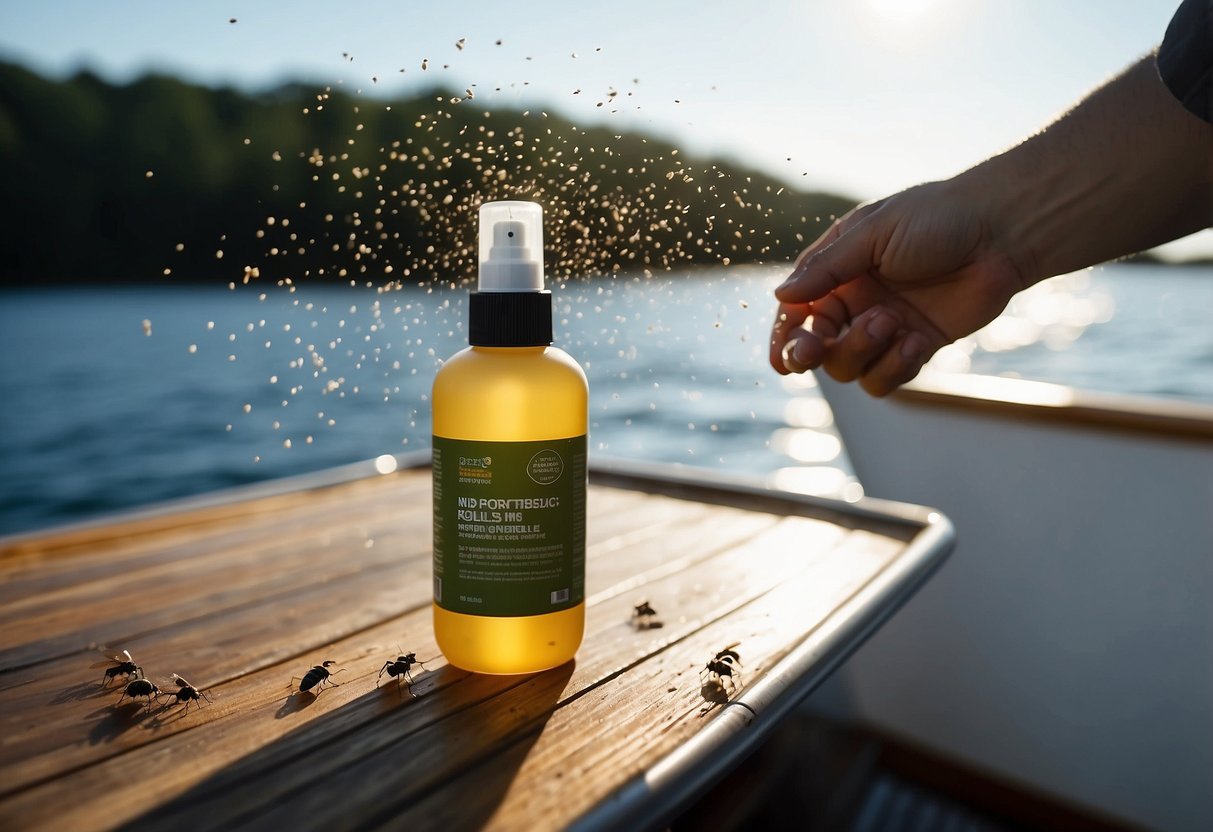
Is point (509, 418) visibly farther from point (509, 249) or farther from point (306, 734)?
point (306, 734)

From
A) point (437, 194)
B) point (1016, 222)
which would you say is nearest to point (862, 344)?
point (1016, 222)

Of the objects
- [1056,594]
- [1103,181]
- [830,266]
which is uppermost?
[1103,181]

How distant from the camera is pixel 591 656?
977 mm

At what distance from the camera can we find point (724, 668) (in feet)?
2.91

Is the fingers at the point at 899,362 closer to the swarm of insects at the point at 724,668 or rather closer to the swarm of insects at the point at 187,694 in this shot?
the swarm of insects at the point at 724,668

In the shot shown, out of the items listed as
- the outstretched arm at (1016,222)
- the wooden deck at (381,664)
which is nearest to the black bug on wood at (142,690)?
the wooden deck at (381,664)

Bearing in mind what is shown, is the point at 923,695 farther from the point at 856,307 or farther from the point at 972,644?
the point at 856,307

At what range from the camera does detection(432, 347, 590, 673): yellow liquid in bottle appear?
2.81 feet

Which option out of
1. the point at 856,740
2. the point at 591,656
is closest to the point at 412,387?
the point at 591,656

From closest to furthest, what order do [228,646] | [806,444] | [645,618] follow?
[228,646], [645,618], [806,444]

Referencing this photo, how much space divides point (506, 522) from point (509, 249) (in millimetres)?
246

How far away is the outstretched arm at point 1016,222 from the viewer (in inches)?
45.6

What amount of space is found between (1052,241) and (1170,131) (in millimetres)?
177

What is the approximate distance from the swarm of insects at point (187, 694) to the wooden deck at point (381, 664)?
13 millimetres
